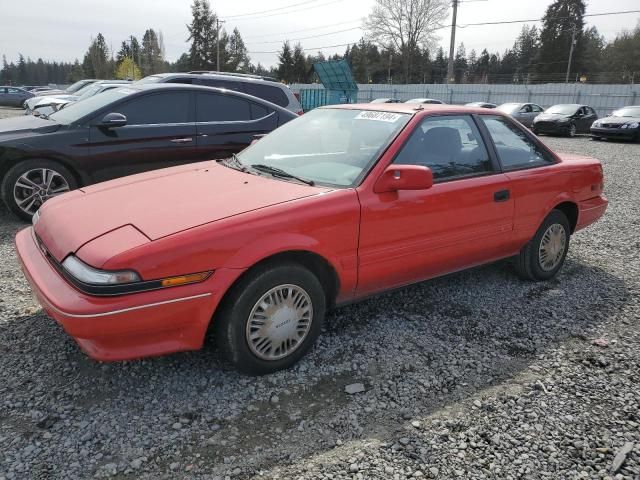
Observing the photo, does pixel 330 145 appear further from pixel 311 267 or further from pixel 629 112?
pixel 629 112

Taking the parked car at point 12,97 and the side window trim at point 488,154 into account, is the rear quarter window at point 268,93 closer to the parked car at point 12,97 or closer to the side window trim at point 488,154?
the side window trim at point 488,154

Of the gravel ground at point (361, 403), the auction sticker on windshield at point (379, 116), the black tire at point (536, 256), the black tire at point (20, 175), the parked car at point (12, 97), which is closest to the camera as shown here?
the gravel ground at point (361, 403)

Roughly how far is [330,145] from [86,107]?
3731 mm

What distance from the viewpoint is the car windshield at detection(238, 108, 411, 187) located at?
3174 mm

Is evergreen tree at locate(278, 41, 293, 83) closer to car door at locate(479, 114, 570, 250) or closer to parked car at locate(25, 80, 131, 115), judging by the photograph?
parked car at locate(25, 80, 131, 115)

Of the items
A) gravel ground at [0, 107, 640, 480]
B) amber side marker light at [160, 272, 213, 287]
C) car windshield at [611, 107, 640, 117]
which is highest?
car windshield at [611, 107, 640, 117]

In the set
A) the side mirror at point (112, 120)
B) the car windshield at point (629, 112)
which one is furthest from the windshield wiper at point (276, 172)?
the car windshield at point (629, 112)

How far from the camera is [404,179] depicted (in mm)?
2963

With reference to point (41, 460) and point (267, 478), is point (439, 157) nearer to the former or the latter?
point (267, 478)

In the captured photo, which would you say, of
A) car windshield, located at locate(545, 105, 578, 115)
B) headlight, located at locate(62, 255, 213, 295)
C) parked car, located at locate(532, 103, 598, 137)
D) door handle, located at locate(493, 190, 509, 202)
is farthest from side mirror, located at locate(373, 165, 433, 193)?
car windshield, located at locate(545, 105, 578, 115)

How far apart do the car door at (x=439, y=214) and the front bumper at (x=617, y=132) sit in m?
17.5

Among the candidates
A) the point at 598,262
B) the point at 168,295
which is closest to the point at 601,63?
the point at 598,262

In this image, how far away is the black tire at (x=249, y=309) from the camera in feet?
8.48

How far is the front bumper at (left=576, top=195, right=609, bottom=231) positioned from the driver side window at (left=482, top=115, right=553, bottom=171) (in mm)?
618
